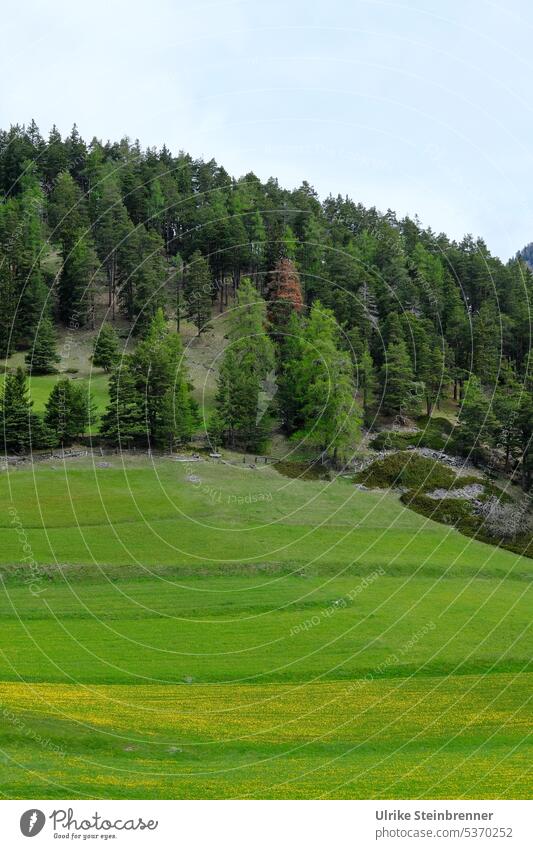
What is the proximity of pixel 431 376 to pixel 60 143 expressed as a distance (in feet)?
347

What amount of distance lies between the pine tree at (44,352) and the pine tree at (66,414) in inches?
A: 806

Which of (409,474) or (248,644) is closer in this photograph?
(248,644)

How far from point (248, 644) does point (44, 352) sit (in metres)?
63.9

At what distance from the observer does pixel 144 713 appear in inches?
1368

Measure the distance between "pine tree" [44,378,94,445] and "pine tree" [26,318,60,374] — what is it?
20.5m

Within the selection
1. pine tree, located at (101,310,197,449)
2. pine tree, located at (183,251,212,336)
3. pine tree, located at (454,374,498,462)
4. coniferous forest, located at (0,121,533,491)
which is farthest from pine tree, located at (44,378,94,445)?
pine tree, located at (454,374,498,462)

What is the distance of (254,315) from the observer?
89688 millimetres

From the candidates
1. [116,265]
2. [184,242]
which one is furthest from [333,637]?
[184,242]

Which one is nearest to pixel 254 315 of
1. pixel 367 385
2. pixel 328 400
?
pixel 367 385

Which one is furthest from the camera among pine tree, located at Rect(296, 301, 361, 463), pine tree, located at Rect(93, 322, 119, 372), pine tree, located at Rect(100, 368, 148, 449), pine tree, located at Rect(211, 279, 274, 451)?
pine tree, located at Rect(93, 322, 119, 372)

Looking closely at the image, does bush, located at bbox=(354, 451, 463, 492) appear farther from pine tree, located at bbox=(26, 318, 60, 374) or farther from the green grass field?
pine tree, located at bbox=(26, 318, 60, 374)

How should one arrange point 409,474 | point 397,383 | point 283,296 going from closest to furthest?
1. point 409,474
2. point 397,383
3. point 283,296

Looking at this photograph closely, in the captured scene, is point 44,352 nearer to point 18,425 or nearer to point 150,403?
point 150,403

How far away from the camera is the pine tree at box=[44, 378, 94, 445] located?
75125 millimetres
